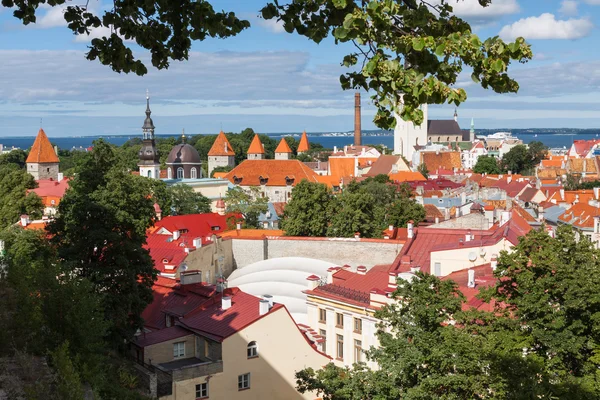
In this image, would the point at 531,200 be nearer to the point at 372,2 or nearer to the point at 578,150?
the point at 372,2

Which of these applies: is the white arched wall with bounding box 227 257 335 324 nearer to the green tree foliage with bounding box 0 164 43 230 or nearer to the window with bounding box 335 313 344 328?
the window with bounding box 335 313 344 328

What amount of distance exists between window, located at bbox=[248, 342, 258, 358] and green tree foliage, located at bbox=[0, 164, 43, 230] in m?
31.8

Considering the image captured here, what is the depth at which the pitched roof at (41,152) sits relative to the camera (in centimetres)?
8338

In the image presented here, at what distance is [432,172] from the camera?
400ft

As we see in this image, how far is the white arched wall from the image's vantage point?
30712mm

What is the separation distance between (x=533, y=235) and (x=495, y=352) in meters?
3.54

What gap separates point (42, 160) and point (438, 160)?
68502 millimetres

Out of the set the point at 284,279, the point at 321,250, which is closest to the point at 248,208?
the point at 321,250

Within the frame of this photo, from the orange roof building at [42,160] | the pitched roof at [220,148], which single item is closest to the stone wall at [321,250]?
the orange roof building at [42,160]

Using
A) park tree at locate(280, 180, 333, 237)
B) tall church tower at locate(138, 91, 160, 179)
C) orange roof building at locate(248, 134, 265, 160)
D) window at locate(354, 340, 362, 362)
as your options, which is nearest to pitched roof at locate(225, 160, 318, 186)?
tall church tower at locate(138, 91, 160, 179)

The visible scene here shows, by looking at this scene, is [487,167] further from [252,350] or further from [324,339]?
[252,350]

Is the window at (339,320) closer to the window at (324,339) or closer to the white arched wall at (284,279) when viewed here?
the window at (324,339)

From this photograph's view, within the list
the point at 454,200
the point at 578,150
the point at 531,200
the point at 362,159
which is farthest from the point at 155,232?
the point at 578,150

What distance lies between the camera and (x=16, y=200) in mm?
52719
